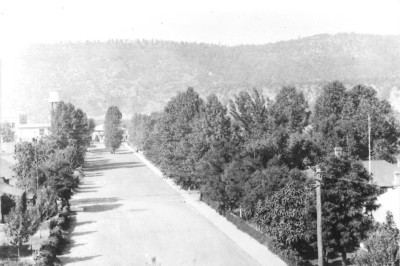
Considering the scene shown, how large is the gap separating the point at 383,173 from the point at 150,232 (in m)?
26.5

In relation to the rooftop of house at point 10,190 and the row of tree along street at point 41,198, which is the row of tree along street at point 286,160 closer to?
the row of tree along street at point 41,198

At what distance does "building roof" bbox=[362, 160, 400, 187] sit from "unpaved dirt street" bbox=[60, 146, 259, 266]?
17.9m

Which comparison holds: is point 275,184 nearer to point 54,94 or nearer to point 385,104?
point 385,104

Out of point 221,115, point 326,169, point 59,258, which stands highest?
point 221,115

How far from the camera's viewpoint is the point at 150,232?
37.2 metres

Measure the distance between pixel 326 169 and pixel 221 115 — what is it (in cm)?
2700

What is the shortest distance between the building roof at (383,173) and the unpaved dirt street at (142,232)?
17946 millimetres

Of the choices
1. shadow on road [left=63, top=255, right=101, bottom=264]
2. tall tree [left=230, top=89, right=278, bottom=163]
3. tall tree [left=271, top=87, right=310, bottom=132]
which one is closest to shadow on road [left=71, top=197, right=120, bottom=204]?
tall tree [left=230, top=89, right=278, bottom=163]

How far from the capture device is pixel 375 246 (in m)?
20.0

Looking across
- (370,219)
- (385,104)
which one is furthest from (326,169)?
(385,104)

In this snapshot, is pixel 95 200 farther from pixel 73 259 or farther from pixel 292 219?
pixel 292 219

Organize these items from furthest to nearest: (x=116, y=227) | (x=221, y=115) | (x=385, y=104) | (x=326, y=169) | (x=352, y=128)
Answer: (x=385, y=104) → (x=352, y=128) → (x=221, y=115) → (x=116, y=227) → (x=326, y=169)

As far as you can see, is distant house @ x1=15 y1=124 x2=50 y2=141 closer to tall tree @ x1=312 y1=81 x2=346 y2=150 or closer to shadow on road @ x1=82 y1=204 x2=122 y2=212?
tall tree @ x1=312 y1=81 x2=346 y2=150

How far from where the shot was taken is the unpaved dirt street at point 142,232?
1201 inches
